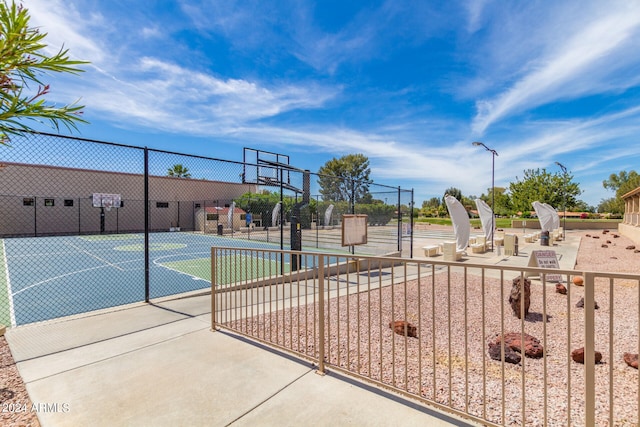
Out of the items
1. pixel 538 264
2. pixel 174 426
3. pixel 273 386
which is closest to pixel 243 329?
pixel 273 386

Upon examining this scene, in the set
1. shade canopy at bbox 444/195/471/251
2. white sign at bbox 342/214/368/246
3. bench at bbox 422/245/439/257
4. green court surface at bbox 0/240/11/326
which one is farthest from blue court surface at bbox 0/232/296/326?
shade canopy at bbox 444/195/471/251

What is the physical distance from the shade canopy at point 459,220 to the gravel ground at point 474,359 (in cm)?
592

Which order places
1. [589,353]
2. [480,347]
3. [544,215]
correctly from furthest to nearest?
[544,215], [480,347], [589,353]

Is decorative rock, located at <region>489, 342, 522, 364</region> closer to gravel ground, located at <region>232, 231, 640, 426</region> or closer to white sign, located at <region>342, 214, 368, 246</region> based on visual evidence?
gravel ground, located at <region>232, 231, 640, 426</region>

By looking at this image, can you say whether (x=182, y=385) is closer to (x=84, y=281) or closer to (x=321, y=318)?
(x=321, y=318)

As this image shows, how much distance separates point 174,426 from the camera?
2320mm

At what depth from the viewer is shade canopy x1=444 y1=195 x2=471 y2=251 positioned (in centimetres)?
1212

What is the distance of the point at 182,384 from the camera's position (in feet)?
9.46

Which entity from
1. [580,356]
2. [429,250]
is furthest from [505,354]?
[429,250]

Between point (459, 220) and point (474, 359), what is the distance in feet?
30.9

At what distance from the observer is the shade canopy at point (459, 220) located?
39.8 feet

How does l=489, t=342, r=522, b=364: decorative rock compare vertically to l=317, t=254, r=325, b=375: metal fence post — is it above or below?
below

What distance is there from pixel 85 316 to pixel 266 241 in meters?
13.7

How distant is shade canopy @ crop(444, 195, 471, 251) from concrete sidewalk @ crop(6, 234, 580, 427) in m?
10.4
